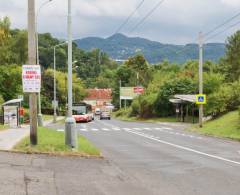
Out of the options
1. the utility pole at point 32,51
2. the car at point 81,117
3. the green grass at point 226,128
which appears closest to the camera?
the utility pole at point 32,51

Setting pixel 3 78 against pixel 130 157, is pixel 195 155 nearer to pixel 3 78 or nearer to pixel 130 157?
pixel 130 157

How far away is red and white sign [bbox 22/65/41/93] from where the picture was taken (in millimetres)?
19703

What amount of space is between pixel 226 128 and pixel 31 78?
25.6 metres

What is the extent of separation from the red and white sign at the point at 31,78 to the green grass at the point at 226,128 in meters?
18.9

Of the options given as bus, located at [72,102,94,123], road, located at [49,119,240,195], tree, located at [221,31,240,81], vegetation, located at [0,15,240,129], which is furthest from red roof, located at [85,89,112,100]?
road, located at [49,119,240,195]

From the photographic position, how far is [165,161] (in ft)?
65.7

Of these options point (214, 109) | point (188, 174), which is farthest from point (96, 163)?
point (214, 109)

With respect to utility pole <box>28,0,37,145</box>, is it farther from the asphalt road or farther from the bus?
the bus

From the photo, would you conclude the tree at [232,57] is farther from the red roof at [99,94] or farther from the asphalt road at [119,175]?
the asphalt road at [119,175]

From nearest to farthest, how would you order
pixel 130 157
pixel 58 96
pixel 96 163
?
1. pixel 96 163
2. pixel 130 157
3. pixel 58 96

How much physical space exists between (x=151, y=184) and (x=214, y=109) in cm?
3983

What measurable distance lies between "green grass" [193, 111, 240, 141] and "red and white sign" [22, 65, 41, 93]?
18.9 meters

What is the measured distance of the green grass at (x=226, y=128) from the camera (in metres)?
39.5

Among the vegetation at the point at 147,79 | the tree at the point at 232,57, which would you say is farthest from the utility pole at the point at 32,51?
the tree at the point at 232,57
